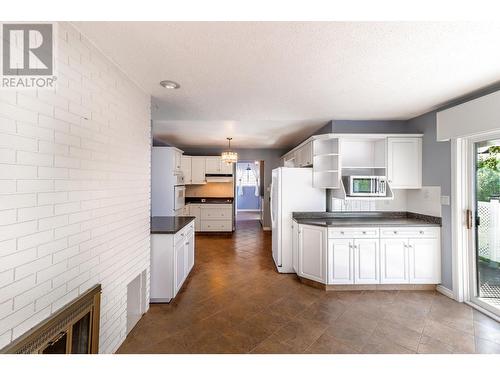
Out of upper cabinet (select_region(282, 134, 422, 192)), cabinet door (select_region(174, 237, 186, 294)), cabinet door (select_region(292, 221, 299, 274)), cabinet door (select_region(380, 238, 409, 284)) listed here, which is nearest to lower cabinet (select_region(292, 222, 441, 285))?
cabinet door (select_region(380, 238, 409, 284))

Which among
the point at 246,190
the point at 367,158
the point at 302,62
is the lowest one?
the point at 246,190

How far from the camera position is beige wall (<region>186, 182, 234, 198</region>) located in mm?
6719

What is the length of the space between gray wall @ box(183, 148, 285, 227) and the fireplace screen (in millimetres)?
5665

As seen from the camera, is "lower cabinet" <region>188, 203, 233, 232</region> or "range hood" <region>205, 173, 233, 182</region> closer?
"lower cabinet" <region>188, 203, 233, 232</region>

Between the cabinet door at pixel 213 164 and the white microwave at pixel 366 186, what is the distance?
3.98m

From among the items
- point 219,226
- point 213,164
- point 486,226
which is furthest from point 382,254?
point 213,164

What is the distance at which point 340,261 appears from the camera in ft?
9.95

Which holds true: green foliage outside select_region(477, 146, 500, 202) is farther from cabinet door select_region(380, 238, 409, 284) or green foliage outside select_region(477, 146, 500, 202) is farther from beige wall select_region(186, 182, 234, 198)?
beige wall select_region(186, 182, 234, 198)

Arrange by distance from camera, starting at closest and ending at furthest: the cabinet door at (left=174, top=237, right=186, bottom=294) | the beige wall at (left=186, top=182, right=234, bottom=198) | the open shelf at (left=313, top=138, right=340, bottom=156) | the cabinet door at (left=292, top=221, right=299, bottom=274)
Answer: the cabinet door at (left=174, top=237, right=186, bottom=294) < the cabinet door at (left=292, top=221, right=299, bottom=274) < the open shelf at (left=313, top=138, right=340, bottom=156) < the beige wall at (left=186, top=182, right=234, bottom=198)

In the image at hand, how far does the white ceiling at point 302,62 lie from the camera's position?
1438mm

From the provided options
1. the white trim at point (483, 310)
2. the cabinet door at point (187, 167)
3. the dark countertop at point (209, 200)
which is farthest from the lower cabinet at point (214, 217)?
the white trim at point (483, 310)

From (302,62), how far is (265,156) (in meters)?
5.34

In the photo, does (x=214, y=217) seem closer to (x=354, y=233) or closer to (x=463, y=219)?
(x=354, y=233)

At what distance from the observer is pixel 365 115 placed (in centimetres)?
334
